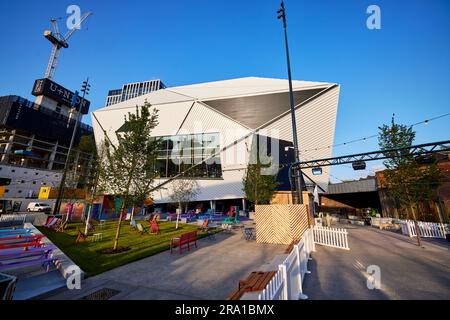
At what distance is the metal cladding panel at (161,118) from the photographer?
1241 inches

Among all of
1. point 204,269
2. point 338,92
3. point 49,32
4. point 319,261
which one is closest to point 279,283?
point 204,269

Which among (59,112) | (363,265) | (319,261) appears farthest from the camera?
(59,112)

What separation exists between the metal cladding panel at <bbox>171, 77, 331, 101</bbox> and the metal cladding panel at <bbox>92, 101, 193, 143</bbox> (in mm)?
3311

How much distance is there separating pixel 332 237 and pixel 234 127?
868 inches

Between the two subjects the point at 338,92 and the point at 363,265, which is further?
the point at 338,92

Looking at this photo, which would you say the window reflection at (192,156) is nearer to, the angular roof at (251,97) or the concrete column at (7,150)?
the angular roof at (251,97)

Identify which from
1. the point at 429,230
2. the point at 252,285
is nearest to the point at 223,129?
the point at 429,230

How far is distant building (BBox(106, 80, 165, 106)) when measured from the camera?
425ft

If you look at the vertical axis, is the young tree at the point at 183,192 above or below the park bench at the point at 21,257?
above

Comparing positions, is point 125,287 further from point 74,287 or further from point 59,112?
point 59,112

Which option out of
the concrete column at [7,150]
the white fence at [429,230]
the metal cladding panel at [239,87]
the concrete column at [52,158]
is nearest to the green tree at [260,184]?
the white fence at [429,230]

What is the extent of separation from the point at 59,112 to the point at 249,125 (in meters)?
75.8

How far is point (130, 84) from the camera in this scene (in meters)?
132

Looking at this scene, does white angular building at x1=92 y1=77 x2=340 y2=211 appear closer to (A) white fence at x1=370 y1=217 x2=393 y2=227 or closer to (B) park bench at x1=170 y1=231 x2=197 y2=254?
(A) white fence at x1=370 y1=217 x2=393 y2=227
